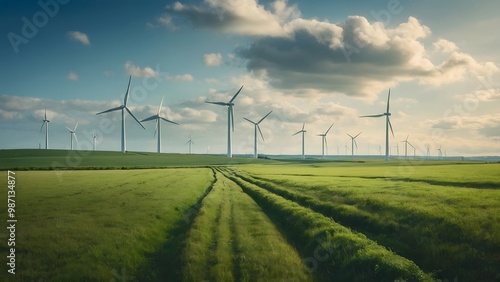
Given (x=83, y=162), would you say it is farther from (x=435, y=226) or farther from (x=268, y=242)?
(x=435, y=226)

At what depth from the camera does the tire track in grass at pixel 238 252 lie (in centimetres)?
1373

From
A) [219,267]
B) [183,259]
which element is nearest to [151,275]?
[183,259]

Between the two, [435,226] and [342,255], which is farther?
[435,226]

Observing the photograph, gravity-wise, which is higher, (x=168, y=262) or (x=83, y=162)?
(x=83, y=162)

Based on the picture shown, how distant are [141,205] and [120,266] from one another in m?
15.9

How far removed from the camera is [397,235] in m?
18.7

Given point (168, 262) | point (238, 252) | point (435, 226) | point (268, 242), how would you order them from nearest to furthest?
1. point (168, 262)
2. point (238, 252)
3. point (268, 242)
4. point (435, 226)

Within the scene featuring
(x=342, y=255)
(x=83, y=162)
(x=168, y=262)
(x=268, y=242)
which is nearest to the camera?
(x=168, y=262)

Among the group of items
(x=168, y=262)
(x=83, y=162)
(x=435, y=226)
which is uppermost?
(x=83, y=162)

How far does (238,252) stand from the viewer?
16297 millimetres

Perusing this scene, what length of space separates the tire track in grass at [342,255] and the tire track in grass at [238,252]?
0.84 metres

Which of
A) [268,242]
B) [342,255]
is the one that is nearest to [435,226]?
[342,255]

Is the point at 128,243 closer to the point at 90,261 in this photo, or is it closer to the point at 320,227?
the point at 90,261

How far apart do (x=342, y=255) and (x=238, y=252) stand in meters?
4.24
